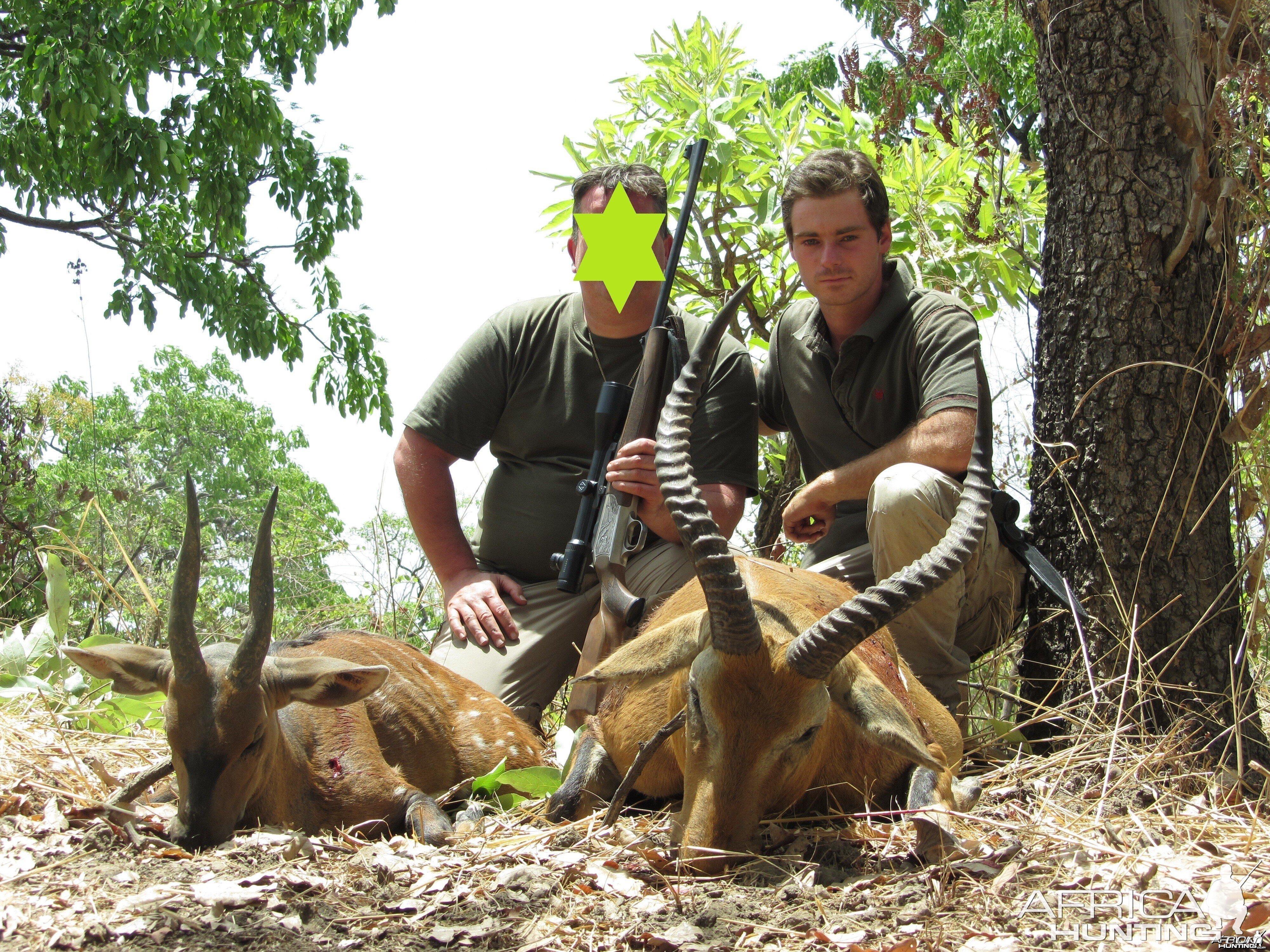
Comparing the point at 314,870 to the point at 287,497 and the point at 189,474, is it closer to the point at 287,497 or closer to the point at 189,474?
the point at 189,474

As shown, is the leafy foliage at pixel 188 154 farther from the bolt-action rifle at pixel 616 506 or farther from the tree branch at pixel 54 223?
the bolt-action rifle at pixel 616 506

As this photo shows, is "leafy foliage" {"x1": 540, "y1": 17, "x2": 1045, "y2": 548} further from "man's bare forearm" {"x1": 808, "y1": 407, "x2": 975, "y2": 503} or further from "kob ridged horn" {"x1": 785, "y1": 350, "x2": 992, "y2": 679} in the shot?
"kob ridged horn" {"x1": 785, "y1": 350, "x2": 992, "y2": 679}

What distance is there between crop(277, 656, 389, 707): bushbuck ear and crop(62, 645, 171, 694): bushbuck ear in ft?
1.31

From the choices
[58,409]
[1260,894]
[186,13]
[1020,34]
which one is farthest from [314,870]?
[1020,34]

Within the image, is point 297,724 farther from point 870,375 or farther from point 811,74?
point 811,74

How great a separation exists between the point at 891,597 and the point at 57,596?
13.7 ft

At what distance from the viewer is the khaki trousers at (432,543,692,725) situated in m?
5.28

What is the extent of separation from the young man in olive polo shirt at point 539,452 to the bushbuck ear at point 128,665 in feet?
5.88

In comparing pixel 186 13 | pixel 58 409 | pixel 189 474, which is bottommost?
pixel 189 474

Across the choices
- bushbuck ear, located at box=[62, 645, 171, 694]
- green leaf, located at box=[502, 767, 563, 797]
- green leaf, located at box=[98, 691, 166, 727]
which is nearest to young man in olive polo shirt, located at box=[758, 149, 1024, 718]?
green leaf, located at box=[502, 767, 563, 797]

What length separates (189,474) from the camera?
2990 millimetres

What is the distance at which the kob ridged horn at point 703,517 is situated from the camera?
3084 millimetres

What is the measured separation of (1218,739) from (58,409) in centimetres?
1140

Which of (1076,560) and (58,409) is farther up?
(58,409)
